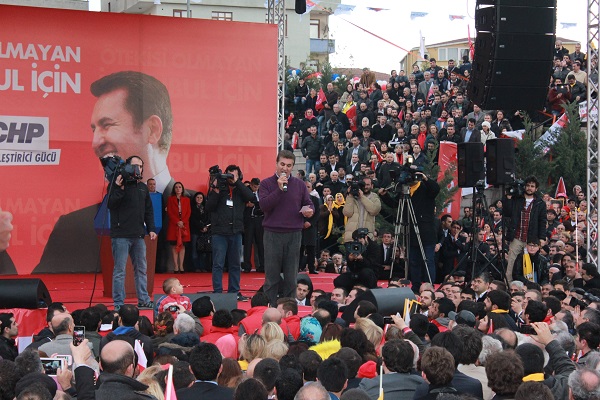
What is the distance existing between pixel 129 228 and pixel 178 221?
3.82 m

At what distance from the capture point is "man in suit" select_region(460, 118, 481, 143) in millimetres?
17484

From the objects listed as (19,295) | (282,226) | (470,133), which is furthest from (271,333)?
(470,133)

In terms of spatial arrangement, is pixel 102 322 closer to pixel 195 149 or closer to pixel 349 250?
pixel 349 250

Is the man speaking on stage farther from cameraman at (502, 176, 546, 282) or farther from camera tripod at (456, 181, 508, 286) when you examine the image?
cameraman at (502, 176, 546, 282)

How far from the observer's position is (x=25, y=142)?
13617 mm

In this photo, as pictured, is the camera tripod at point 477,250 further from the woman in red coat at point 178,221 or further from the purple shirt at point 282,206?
the woman in red coat at point 178,221

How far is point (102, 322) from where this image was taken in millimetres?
8477

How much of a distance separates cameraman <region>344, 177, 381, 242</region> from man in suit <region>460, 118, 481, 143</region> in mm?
4027

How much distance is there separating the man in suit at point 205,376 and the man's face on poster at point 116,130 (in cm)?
864

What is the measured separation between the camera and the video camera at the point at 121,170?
34.5 ft

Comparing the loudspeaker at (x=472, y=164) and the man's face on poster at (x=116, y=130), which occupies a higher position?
the man's face on poster at (x=116, y=130)

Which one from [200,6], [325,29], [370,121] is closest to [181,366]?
[370,121]

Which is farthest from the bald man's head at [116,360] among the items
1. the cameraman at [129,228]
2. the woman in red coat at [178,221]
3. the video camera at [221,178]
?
the woman in red coat at [178,221]

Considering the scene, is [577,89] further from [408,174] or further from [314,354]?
[314,354]
